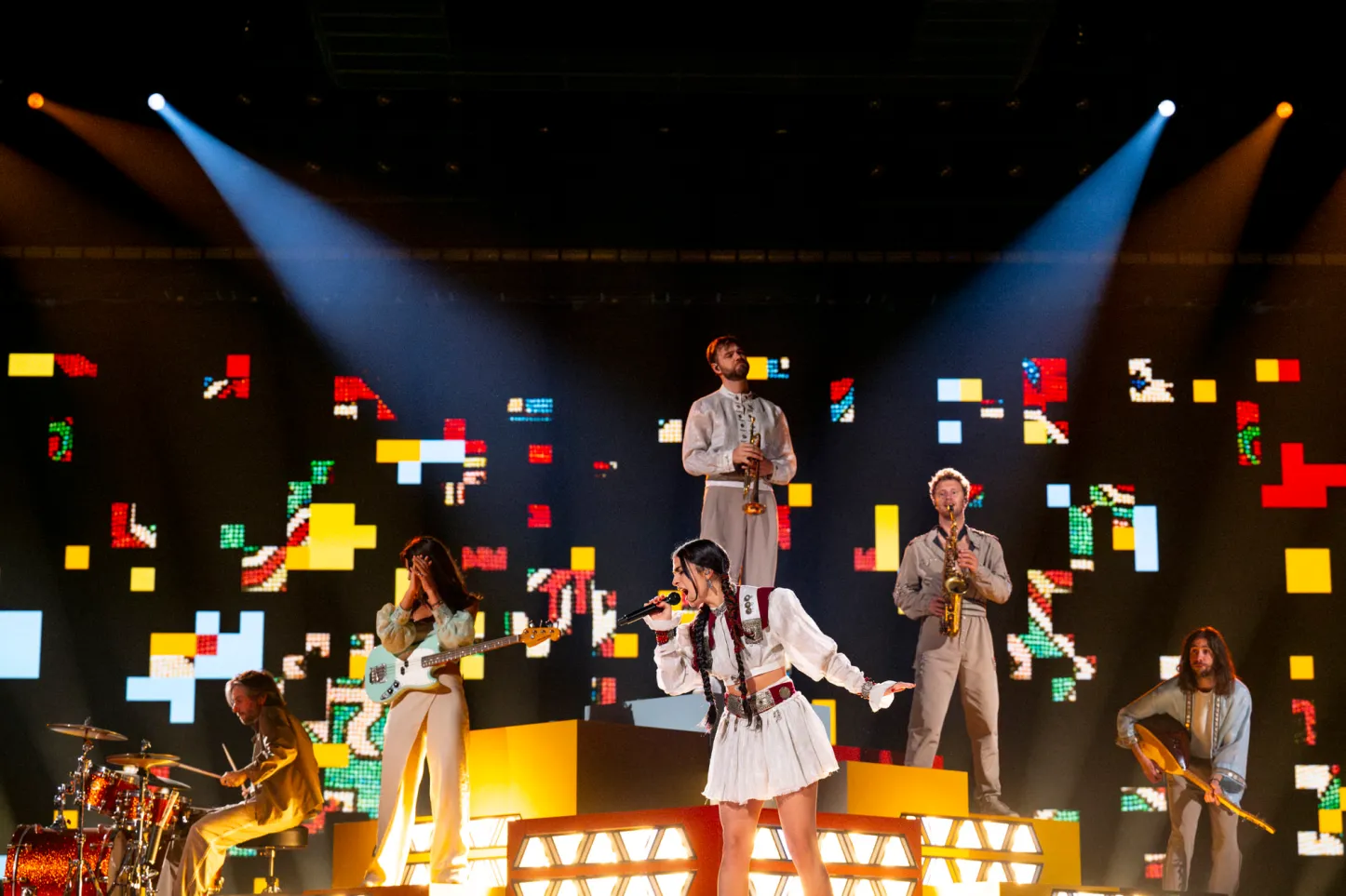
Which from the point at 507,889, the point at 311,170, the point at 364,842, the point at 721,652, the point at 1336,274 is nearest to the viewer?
the point at 721,652

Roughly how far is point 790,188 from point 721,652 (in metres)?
5.00

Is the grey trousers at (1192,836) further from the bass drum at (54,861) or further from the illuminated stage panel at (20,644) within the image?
the illuminated stage panel at (20,644)

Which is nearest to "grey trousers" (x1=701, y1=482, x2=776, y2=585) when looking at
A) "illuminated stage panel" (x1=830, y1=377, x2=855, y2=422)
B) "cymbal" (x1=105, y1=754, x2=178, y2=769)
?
"cymbal" (x1=105, y1=754, x2=178, y2=769)

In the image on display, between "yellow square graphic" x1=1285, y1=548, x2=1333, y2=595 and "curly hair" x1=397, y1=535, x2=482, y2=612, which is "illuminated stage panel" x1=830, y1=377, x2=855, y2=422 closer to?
"yellow square graphic" x1=1285, y1=548, x2=1333, y2=595

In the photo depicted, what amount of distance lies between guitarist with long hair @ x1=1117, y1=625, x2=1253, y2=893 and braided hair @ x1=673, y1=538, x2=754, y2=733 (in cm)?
337

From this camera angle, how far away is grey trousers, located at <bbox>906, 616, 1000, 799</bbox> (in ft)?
24.7

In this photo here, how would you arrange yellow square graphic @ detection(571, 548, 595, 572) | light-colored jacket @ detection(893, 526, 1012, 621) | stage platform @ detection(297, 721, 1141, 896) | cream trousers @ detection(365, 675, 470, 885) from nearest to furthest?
stage platform @ detection(297, 721, 1141, 896)
cream trousers @ detection(365, 675, 470, 885)
light-colored jacket @ detection(893, 526, 1012, 621)
yellow square graphic @ detection(571, 548, 595, 572)

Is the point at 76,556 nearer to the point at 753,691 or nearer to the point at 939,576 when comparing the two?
the point at 939,576

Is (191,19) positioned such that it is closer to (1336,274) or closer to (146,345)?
(146,345)

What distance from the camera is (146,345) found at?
400 inches

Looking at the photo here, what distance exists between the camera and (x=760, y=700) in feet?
16.5

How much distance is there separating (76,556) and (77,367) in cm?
127

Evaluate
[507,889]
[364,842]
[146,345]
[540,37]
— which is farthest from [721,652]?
[146,345]

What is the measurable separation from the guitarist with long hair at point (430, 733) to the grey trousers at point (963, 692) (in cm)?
240
